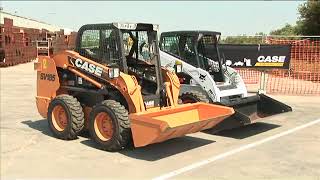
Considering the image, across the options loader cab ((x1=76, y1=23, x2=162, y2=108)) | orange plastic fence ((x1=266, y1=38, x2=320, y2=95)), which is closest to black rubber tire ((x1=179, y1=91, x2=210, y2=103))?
loader cab ((x1=76, y1=23, x2=162, y2=108))

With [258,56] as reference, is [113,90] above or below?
below

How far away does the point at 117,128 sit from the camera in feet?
25.5

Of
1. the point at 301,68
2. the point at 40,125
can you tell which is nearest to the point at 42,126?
the point at 40,125

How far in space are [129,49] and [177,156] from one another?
227cm

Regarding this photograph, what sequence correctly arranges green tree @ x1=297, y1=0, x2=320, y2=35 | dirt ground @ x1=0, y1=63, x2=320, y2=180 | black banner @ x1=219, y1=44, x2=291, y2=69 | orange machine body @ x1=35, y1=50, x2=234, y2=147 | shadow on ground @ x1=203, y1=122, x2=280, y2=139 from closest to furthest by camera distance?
dirt ground @ x1=0, y1=63, x2=320, y2=180 → orange machine body @ x1=35, y1=50, x2=234, y2=147 → shadow on ground @ x1=203, y1=122, x2=280, y2=139 → black banner @ x1=219, y1=44, x2=291, y2=69 → green tree @ x1=297, y1=0, x2=320, y2=35

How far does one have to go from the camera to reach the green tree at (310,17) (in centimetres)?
3106

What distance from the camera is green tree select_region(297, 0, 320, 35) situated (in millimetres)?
31062

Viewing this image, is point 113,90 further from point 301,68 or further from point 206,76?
point 301,68

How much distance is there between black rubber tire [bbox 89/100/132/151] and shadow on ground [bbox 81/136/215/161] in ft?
0.64

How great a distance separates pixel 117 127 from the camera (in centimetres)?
779

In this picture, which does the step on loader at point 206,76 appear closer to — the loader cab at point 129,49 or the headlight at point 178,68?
the headlight at point 178,68

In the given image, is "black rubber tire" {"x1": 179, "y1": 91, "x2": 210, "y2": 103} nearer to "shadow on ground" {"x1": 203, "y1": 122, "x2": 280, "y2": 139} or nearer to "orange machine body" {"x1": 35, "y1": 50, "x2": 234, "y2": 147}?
"shadow on ground" {"x1": 203, "y1": 122, "x2": 280, "y2": 139}

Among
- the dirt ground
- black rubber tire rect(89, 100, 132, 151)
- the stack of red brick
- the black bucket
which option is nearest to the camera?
the dirt ground

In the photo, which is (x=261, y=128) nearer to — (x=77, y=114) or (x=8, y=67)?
(x=77, y=114)
